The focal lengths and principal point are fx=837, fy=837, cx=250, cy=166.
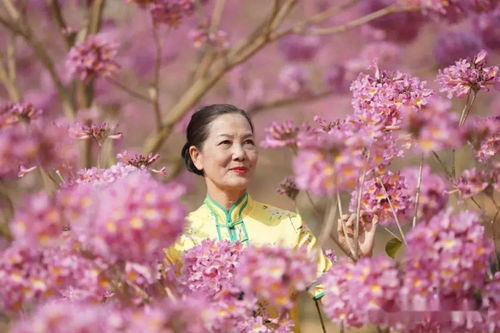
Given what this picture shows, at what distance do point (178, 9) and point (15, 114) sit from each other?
1286mm

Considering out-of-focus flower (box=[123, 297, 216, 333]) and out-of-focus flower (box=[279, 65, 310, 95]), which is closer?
out-of-focus flower (box=[123, 297, 216, 333])

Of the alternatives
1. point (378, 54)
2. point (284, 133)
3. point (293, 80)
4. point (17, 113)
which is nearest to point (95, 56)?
point (17, 113)

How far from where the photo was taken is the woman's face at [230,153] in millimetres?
2100

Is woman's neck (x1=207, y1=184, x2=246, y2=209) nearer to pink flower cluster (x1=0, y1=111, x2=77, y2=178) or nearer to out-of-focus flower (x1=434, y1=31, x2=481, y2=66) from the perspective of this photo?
pink flower cluster (x1=0, y1=111, x2=77, y2=178)

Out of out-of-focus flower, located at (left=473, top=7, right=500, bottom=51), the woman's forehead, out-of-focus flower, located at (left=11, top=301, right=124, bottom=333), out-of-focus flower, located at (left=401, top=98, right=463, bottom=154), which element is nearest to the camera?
out-of-focus flower, located at (left=11, top=301, right=124, bottom=333)

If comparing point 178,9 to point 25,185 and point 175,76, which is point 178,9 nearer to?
point 25,185

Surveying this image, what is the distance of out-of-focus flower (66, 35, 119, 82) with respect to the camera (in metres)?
2.59

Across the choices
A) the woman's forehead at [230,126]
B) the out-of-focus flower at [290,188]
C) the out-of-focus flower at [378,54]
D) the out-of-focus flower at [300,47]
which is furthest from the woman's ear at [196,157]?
the out-of-focus flower at [300,47]

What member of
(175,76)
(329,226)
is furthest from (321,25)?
(329,226)

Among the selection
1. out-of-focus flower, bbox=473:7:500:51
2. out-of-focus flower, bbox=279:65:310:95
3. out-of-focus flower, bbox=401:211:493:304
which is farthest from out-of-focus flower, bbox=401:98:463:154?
out-of-focus flower, bbox=279:65:310:95

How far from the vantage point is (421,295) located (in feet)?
4.69

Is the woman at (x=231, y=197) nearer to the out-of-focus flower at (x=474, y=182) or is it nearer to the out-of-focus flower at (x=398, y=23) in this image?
the out-of-focus flower at (x=474, y=182)

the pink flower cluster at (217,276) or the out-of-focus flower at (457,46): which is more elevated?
the out-of-focus flower at (457,46)

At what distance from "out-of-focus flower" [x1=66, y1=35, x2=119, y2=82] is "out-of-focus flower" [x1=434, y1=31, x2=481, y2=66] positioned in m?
2.18
